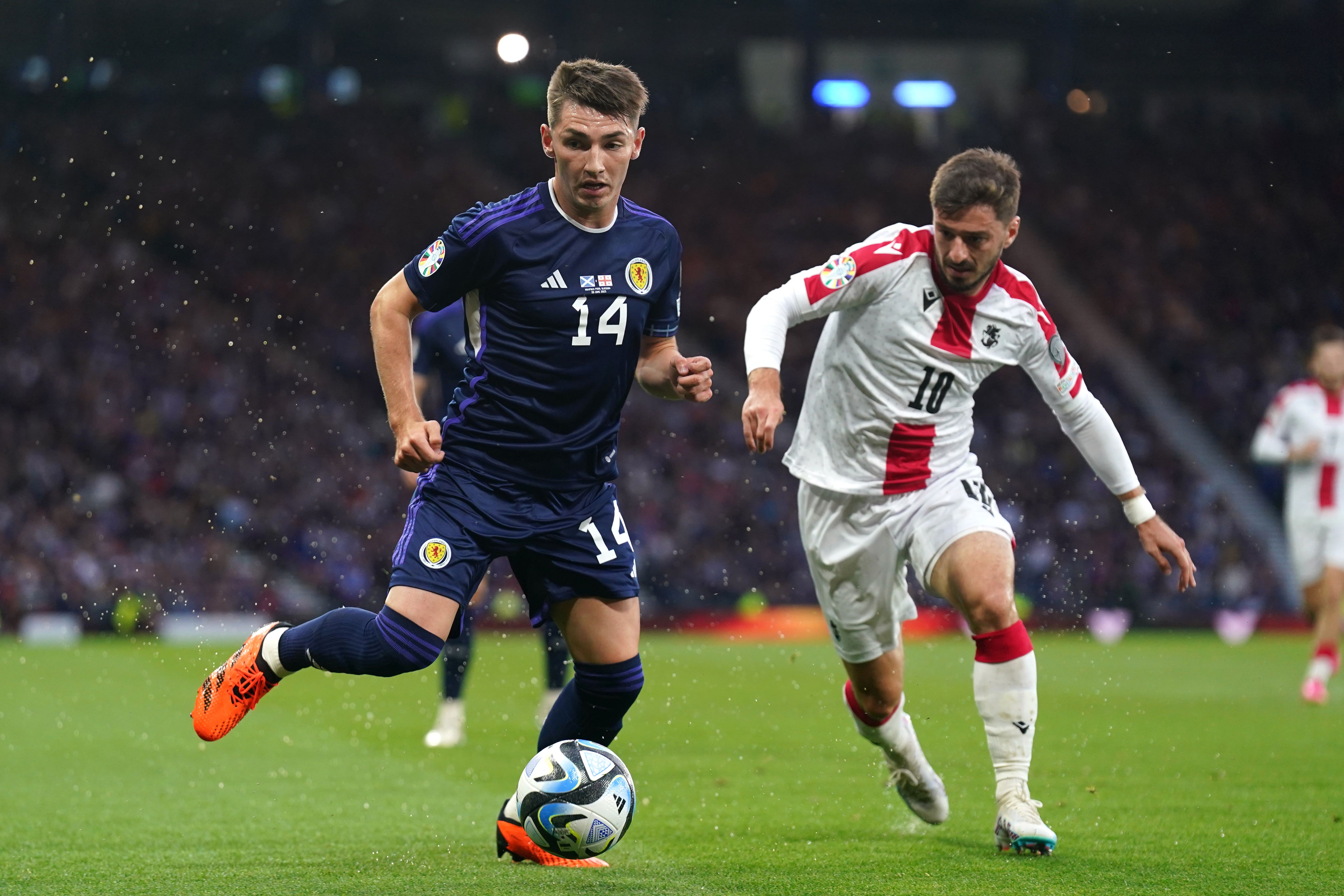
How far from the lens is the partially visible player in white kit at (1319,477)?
10.4 meters

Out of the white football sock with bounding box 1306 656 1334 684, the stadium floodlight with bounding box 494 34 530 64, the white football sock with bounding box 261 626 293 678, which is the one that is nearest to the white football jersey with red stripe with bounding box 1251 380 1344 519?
the white football sock with bounding box 1306 656 1334 684

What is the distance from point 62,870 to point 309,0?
2469 centimetres

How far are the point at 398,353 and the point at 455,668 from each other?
12.7 feet

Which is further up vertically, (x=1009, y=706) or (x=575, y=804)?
(x=1009, y=706)

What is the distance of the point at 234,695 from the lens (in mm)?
4465

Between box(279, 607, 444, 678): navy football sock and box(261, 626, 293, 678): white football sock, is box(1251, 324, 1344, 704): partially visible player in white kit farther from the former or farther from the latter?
box(261, 626, 293, 678): white football sock

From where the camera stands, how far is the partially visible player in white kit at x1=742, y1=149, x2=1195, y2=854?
195 inches

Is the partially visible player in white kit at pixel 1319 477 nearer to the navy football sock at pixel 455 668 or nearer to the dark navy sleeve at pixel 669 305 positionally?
the navy football sock at pixel 455 668

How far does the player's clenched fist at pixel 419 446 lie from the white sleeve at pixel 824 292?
1.05 metres

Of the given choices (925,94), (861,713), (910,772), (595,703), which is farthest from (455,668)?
(925,94)

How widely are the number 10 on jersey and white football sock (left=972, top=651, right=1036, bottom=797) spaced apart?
64.7 inches

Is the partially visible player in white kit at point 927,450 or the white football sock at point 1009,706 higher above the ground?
the partially visible player in white kit at point 927,450

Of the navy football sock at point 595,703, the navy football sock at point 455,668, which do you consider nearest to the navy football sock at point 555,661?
the navy football sock at point 455,668

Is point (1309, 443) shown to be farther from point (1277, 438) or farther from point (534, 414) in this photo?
point (534, 414)
